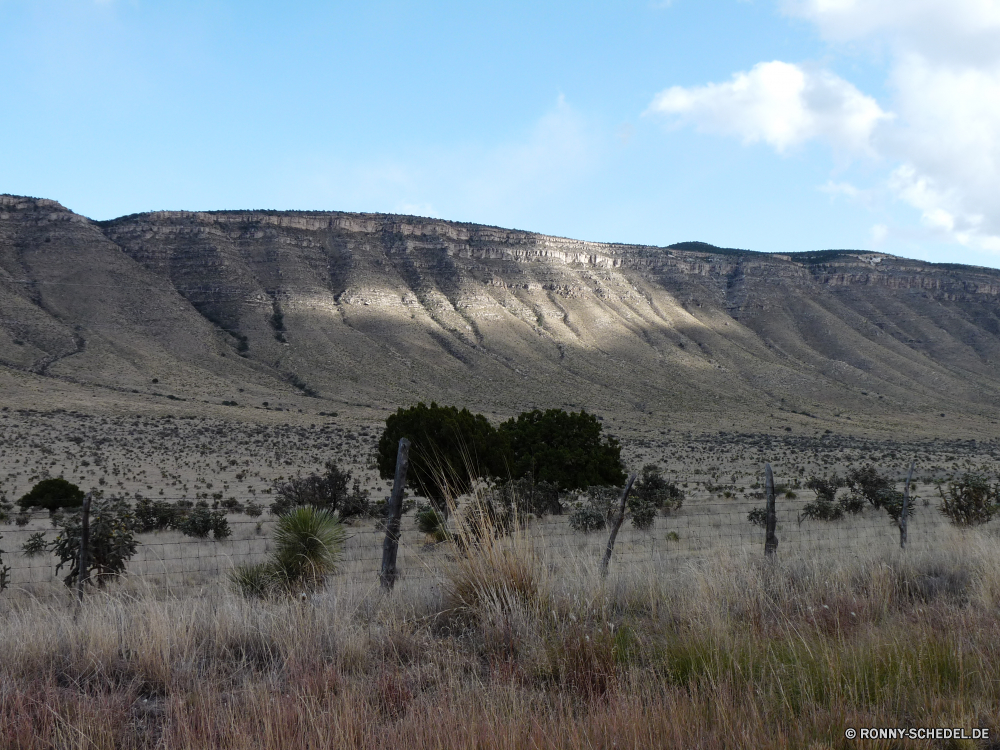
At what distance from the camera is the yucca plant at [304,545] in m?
7.68

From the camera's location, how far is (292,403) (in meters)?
62.4

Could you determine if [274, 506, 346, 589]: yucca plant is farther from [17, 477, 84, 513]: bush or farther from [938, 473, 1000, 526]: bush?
[17, 477, 84, 513]: bush

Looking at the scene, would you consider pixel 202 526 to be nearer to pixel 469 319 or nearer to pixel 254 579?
pixel 254 579

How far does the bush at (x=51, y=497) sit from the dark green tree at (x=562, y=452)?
11.6m

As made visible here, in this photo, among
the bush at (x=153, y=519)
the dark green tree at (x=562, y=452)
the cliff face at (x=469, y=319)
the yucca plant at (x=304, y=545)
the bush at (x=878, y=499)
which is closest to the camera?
the yucca plant at (x=304, y=545)

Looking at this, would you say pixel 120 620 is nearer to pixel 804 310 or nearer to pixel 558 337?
pixel 558 337

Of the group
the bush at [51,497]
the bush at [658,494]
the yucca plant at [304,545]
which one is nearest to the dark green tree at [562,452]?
the bush at [658,494]

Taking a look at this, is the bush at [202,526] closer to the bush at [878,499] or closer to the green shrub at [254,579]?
the green shrub at [254,579]

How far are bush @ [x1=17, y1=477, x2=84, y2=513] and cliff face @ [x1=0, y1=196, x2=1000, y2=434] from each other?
136ft

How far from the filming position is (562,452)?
822 inches

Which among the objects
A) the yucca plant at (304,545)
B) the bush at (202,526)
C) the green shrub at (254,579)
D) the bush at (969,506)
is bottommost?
the bush at (202,526)

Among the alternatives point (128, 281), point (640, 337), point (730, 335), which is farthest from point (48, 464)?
point (730, 335)

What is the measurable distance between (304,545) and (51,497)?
15.1 metres

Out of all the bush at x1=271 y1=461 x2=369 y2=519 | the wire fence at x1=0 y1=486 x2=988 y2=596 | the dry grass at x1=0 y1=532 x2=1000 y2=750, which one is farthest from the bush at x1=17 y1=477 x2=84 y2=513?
the dry grass at x1=0 y1=532 x2=1000 y2=750
